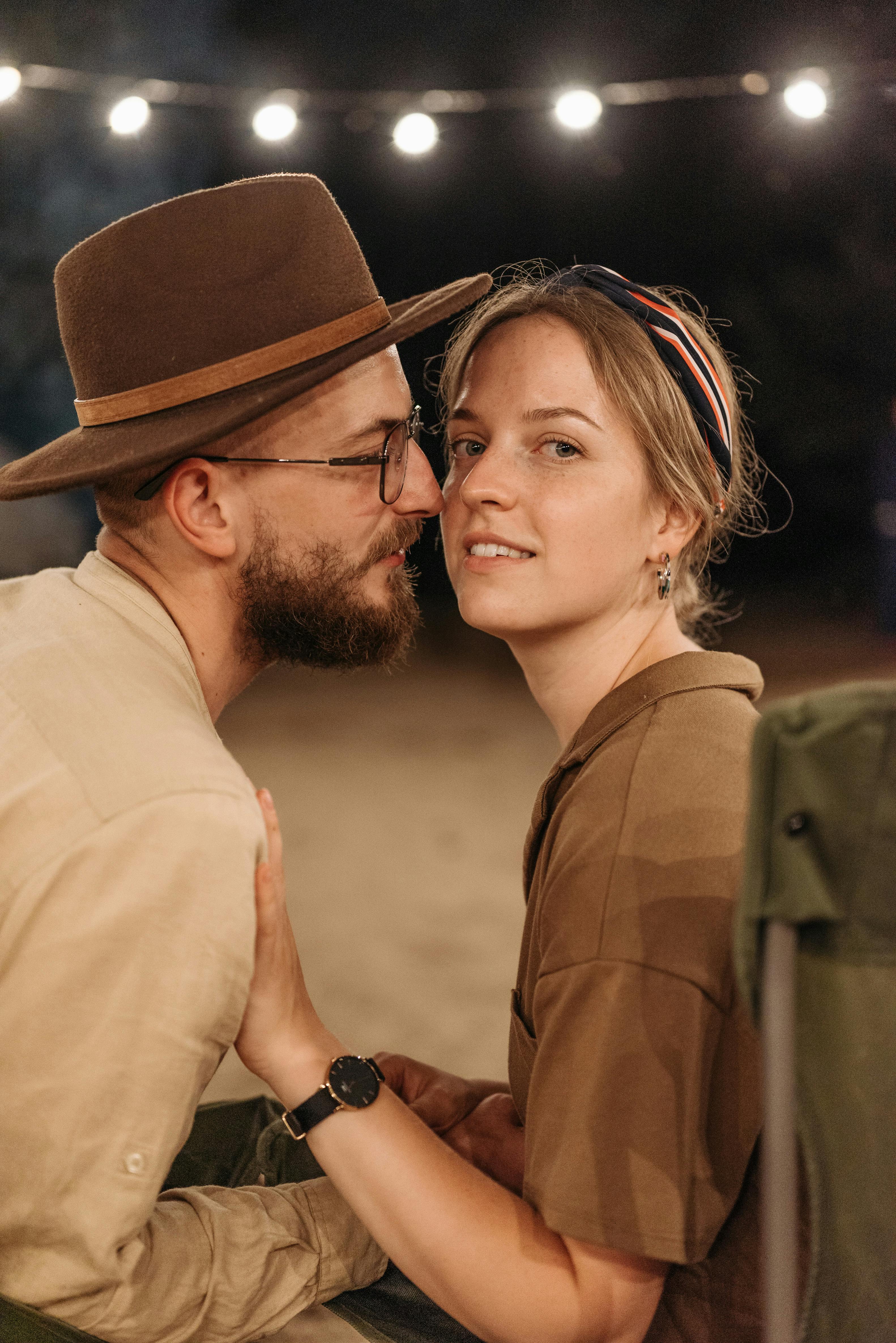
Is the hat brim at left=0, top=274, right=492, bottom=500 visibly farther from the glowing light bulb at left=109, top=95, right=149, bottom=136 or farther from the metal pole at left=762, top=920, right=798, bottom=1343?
the glowing light bulb at left=109, top=95, right=149, bottom=136

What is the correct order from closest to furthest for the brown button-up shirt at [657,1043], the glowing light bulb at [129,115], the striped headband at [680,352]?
the brown button-up shirt at [657,1043] → the striped headband at [680,352] → the glowing light bulb at [129,115]

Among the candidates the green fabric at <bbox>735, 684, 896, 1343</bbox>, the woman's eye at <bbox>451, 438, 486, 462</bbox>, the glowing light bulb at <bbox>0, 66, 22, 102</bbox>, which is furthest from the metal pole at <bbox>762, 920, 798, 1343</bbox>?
the glowing light bulb at <bbox>0, 66, 22, 102</bbox>

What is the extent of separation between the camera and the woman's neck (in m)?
1.76

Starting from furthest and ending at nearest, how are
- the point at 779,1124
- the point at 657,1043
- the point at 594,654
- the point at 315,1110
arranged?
the point at 594,654 < the point at 315,1110 < the point at 657,1043 < the point at 779,1124

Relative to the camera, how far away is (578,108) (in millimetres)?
4414

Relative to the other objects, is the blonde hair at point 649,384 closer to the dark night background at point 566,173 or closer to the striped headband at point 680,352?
the striped headband at point 680,352

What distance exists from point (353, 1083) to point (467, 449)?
3.47 ft

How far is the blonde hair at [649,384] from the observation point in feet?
5.53

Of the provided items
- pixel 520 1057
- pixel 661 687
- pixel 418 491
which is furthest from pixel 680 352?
pixel 520 1057

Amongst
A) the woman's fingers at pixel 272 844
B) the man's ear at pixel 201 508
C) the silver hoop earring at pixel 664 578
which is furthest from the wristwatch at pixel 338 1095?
the silver hoop earring at pixel 664 578

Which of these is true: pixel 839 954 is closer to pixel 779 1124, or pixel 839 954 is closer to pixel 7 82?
pixel 779 1124

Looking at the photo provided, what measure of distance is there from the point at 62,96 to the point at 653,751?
5295 millimetres

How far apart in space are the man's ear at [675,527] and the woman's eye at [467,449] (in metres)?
0.32

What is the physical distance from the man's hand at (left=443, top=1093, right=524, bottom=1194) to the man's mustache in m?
0.85
